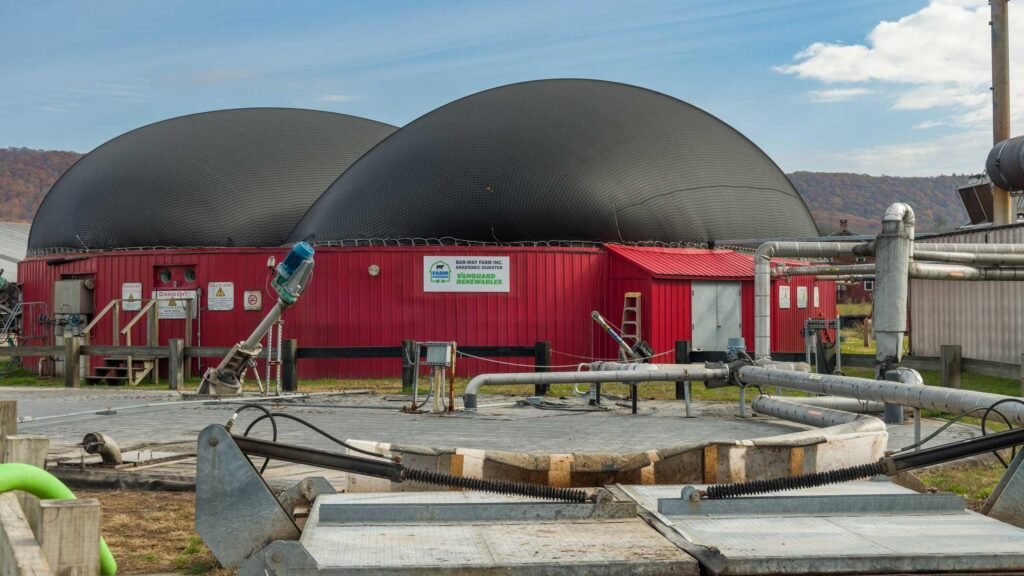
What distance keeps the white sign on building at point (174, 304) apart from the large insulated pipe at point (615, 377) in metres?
13.5

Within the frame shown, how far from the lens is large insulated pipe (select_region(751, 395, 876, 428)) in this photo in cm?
1142

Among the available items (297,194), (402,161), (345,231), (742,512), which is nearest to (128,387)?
(345,231)

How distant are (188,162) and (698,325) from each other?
57.5 ft

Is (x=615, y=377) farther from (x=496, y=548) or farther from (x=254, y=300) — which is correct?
(x=254, y=300)

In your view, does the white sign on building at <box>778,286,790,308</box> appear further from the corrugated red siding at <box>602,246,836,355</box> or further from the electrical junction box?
the electrical junction box

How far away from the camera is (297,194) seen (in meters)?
35.2

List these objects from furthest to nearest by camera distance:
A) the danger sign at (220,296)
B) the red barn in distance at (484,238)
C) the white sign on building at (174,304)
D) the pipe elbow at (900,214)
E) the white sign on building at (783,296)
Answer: the white sign on building at (783,296) → the white sign on building at (174,304) → the danger sign at (220,296) → the red barn in distance at (484,238) → the pipe elbow at (900,214)

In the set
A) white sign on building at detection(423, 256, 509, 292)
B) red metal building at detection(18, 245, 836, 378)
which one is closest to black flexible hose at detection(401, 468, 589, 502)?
red metal building at detection(18, 245, 836, 378)

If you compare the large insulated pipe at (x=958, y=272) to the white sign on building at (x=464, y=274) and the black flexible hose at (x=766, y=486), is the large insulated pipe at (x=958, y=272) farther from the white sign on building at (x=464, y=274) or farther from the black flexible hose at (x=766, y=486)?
the black flexible hose at (x=766, y=486)

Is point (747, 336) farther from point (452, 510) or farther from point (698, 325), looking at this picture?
point (452, 510)

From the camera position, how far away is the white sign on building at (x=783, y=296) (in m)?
29.5

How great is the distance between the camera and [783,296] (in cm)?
2966

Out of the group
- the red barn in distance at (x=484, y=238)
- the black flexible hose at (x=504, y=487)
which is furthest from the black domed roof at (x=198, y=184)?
the black flexible hose at (x=504, y=487)

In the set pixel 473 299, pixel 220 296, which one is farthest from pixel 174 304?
pixel 473 299
